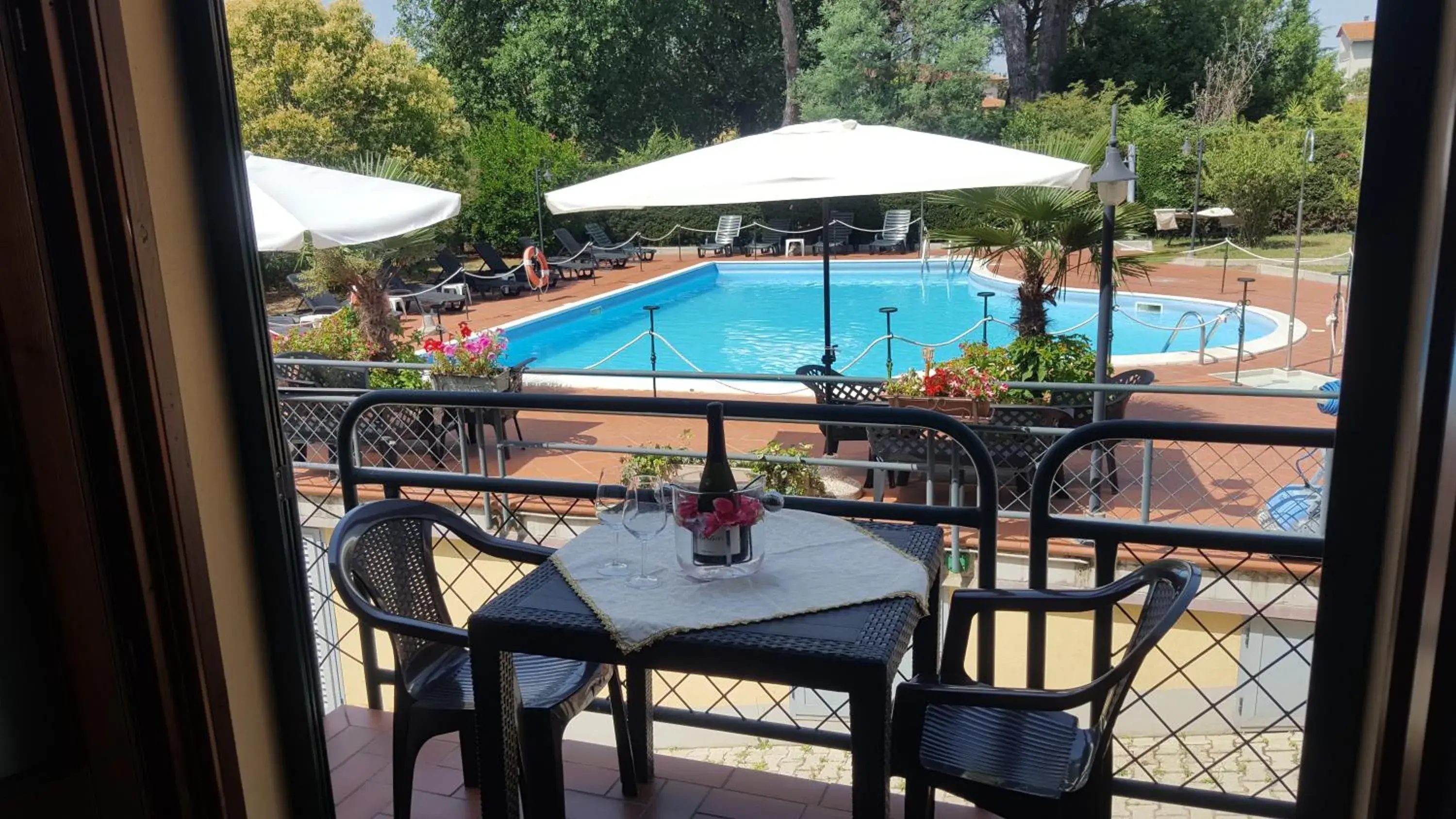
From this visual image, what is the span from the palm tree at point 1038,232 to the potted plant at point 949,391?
112 cm

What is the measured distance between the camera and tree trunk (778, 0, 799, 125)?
20562 millimetres

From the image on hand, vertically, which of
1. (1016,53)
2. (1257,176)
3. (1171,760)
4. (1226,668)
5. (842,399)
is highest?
(1016,53)

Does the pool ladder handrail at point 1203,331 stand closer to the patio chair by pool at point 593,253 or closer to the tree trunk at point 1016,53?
the patio chair by pool at point 593,253

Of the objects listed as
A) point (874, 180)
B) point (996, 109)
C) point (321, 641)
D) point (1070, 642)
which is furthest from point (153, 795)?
point (996, 109)

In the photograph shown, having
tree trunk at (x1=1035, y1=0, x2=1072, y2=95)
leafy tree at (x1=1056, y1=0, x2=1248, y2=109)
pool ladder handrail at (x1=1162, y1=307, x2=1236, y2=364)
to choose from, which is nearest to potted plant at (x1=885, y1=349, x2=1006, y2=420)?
pool ladder handrail at (x1=1162, y1=307, x2=1236, y2=364)

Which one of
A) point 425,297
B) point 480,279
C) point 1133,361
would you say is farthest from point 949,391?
point 480,279

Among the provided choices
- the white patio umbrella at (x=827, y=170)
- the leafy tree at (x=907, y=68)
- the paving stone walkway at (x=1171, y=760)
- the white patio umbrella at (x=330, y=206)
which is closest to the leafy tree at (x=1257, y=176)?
the leafy tree at (x=907, y=68)

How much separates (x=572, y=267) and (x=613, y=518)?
1437cm

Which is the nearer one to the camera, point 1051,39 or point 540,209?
point 540,209

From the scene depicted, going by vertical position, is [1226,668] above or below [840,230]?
below

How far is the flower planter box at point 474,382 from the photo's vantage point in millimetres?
6047

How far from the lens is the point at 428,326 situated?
10.3 meters

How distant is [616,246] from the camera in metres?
18.3

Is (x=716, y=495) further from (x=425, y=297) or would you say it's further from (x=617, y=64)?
(x=617, y=64)
